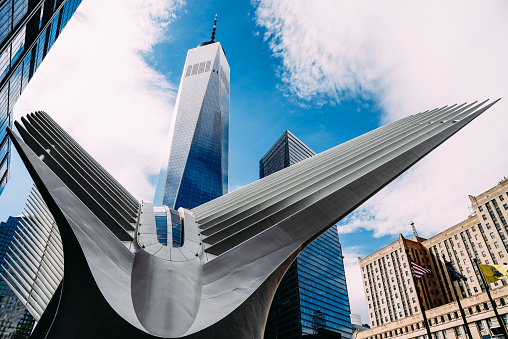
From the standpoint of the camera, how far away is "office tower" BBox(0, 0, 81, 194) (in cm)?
3966

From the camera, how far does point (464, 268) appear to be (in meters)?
78.1

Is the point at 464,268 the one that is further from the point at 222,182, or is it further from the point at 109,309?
the point at 222,182

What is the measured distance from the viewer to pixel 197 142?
160 metres

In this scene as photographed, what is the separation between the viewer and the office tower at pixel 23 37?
39.7 metres

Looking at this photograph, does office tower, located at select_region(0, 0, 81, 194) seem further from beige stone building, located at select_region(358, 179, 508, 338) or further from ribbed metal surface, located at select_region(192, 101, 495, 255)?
beige stone building, located at select_region(358, 179, 508, 338)

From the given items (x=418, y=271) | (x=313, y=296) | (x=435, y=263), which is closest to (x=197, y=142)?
(x=313, y=296)

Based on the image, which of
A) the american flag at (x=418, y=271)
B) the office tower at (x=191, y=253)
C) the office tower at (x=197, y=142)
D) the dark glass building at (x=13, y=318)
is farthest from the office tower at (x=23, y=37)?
the office tower at (x=197, y=142)

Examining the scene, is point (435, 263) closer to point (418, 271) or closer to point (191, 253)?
point (418, 271)

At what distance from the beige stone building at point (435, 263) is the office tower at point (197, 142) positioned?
81.5 metres

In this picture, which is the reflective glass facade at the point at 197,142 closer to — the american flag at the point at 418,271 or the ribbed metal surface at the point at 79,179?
the american flag at the point at 418,271

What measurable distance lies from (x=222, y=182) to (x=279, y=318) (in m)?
79.4

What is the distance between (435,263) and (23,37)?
4232 inches

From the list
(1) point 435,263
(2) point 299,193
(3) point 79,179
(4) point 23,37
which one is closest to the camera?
(2) point 299,193

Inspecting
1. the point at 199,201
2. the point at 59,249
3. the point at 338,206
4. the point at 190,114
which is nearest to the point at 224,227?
the point at 338,206
